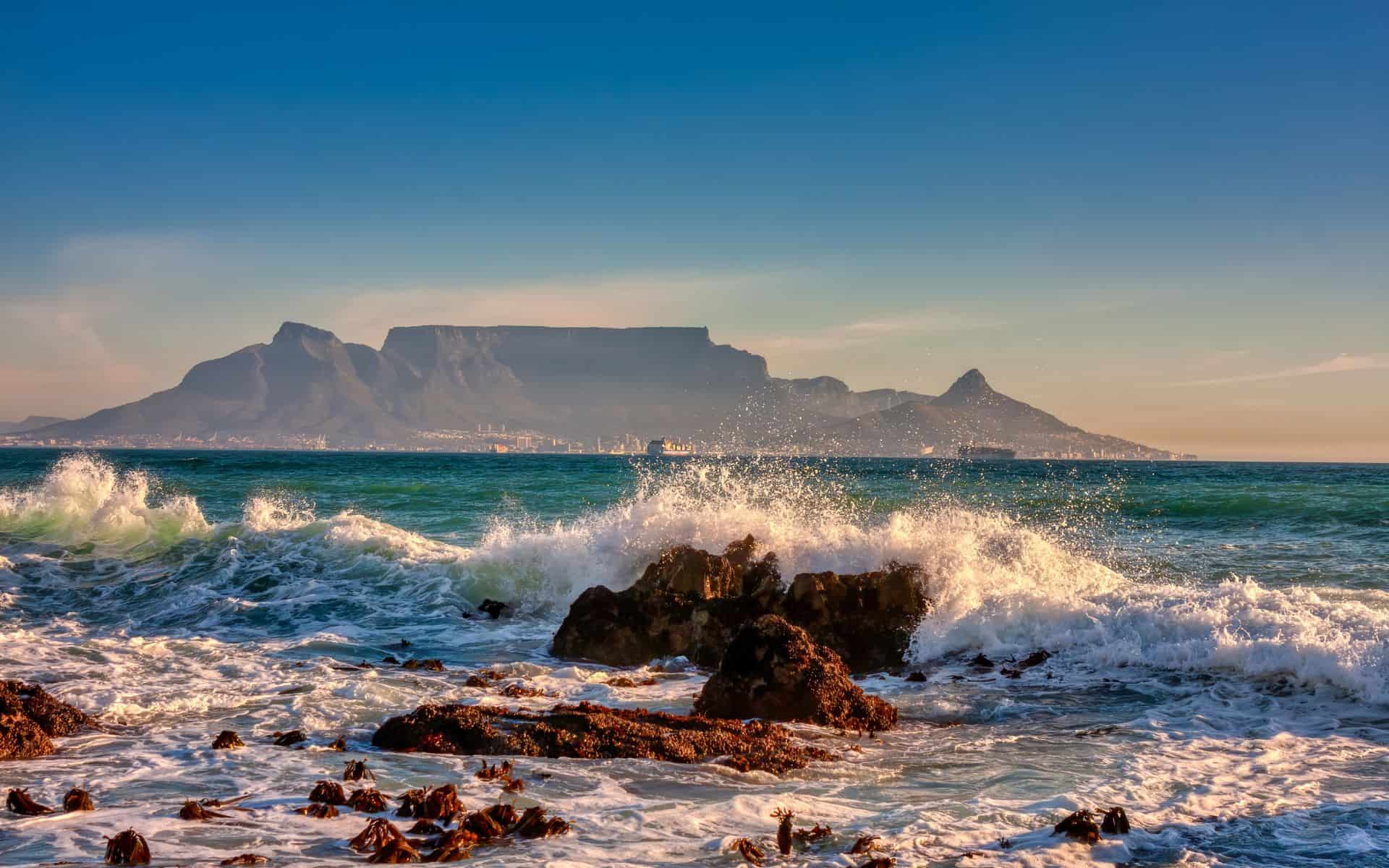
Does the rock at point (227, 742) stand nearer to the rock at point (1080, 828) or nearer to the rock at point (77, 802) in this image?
the rock at point (77, 802)

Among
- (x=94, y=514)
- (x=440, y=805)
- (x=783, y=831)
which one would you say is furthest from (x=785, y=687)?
(x=94, y=514)

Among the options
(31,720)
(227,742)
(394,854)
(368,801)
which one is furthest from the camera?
(31,720)

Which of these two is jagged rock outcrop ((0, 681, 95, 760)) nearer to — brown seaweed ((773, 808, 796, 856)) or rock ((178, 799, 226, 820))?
rock ((178, 799, 226, 820))

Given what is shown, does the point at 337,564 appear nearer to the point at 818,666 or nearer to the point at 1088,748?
the point at 818,666

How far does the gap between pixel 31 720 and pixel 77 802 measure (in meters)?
2.56

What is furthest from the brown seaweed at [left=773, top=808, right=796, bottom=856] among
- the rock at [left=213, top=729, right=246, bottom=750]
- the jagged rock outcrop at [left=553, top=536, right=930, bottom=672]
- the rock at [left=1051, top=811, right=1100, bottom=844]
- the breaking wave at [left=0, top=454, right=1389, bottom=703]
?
the breaking wave at [left=0, top=454, right=1389, bottom=703]

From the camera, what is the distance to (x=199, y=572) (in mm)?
21328

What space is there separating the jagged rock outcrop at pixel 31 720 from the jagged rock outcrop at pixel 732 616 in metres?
6.20

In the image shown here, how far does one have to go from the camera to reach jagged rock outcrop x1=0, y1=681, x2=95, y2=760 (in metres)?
8.45

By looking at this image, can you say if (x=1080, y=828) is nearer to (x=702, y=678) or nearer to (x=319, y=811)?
(x=319, y=811)

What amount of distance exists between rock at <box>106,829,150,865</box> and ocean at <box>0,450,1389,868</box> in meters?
0.15

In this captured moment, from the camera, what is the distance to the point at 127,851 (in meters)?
5.88

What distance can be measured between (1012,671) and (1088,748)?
3587 millimetres

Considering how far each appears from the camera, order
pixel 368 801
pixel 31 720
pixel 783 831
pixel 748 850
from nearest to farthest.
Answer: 1. pixel 748 850
2. pixel 783 831
3. pixel 368 801
4. pixel 31 720
